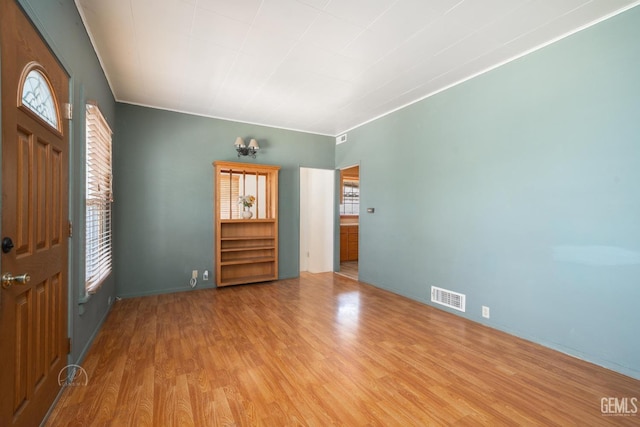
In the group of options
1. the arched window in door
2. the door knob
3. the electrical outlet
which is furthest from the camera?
the electrical outlet

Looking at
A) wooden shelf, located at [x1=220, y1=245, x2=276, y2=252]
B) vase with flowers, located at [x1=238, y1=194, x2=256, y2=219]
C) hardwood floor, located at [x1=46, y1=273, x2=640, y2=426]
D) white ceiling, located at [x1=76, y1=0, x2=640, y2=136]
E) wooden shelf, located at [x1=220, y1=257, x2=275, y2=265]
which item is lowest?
hardwood floor, located at [x1=46, y1=273, x2=640, y2=426]

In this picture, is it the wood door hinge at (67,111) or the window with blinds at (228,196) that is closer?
the wood door hinge at (67,111)

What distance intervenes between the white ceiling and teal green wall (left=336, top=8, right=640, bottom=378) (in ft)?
0.97

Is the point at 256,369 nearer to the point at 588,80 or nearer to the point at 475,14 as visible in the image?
the point at 475,14

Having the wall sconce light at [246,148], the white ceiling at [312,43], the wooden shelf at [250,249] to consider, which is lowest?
the wooden shelf at [250,249]

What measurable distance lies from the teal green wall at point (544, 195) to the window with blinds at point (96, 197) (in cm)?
357

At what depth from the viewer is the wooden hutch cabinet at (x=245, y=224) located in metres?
4.48

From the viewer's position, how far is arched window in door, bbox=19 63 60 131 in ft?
4.46

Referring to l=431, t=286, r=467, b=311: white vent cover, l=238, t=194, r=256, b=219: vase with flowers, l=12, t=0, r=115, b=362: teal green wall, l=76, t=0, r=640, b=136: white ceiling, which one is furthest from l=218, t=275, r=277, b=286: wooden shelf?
l=76, t=0, r=640, b=136: white ceiling

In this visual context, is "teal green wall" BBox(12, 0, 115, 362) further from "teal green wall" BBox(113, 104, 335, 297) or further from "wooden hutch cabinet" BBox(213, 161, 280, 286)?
"wooden hutch cabinet" BBox(213, 161, 280, 286)

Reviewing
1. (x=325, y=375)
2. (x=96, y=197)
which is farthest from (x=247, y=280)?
(x=325, y=375)

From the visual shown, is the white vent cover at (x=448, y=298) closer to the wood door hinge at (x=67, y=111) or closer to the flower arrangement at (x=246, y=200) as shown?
the flower arrangement at (x=246, y=200)

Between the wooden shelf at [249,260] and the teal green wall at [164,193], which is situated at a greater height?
the teal green wall at [164,193]

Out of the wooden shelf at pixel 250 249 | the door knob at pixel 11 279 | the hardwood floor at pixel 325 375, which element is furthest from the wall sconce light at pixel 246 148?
the door knob at pixel 11 279
